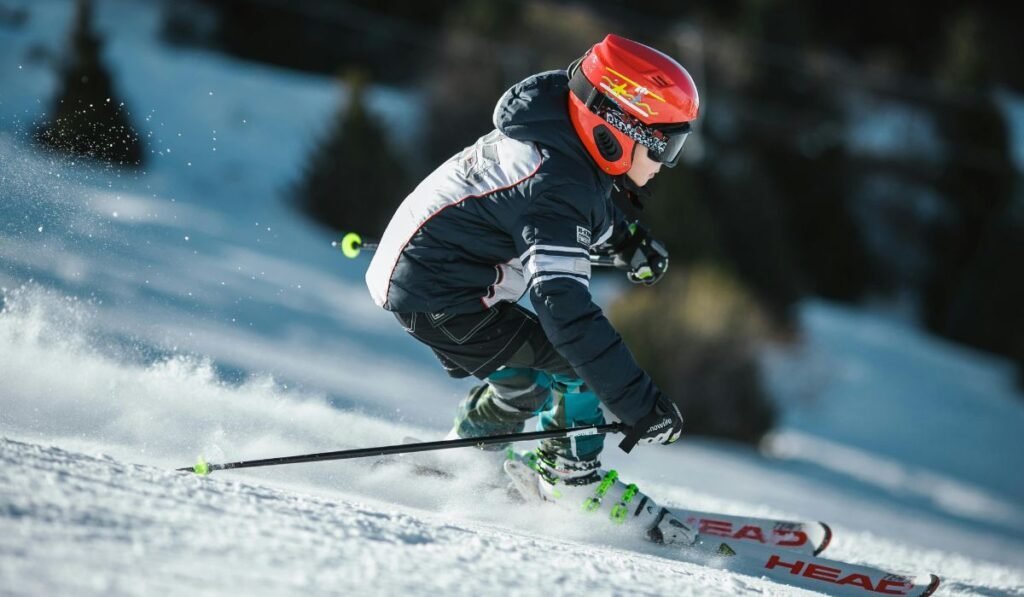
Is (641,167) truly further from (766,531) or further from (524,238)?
(766,531)

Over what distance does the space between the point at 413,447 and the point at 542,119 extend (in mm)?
1376

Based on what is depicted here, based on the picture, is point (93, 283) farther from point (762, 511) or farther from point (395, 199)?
point (395, 199)

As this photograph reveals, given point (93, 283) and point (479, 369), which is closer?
point (479, 369)

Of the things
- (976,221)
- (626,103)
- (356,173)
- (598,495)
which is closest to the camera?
(626,103)

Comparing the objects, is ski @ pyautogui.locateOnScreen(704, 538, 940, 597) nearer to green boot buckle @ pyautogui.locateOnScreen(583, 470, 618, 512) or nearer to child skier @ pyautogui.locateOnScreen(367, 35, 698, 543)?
child skier @ pyautogui.locateOnScreen(367, 35, 698, 543)


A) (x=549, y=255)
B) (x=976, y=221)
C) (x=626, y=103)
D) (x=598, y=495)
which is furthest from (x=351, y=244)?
(x=976, y=221)

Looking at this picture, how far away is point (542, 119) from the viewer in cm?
389

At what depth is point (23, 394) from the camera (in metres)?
4.23

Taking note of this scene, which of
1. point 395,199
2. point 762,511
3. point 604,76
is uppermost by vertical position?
point 395,199

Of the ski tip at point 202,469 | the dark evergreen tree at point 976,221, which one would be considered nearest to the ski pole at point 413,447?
the ski tip at point 202,469

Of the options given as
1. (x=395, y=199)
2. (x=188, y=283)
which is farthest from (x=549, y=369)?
(x=395, y=199)

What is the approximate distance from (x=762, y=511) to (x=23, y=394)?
4207mm

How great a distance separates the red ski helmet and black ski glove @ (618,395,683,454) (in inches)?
37.6

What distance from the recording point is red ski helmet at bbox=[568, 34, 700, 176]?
392 cm
